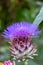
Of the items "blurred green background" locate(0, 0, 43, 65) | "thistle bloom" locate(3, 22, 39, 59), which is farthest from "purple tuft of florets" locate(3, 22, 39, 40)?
"blurred green background" locate(0, 0, 43, 65)

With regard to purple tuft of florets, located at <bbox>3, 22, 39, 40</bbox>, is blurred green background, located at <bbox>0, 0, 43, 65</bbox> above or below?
above

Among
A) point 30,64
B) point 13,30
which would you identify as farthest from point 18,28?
point 30,64

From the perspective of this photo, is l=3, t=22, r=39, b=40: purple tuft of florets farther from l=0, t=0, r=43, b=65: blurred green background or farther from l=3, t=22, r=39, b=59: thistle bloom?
l=0, t=0, r=43, b=65: blurred green background

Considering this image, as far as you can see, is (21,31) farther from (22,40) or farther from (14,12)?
(14,12)

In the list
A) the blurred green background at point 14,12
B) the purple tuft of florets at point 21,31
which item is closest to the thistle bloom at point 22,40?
the purple tuft of florets at point 21,31

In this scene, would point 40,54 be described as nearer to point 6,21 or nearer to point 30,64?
point 30,64

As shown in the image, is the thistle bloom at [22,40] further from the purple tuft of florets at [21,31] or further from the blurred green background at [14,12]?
the blurred green background at [14,12]

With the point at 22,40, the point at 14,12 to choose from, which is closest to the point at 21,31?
the point at 22,40

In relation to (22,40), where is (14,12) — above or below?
above
